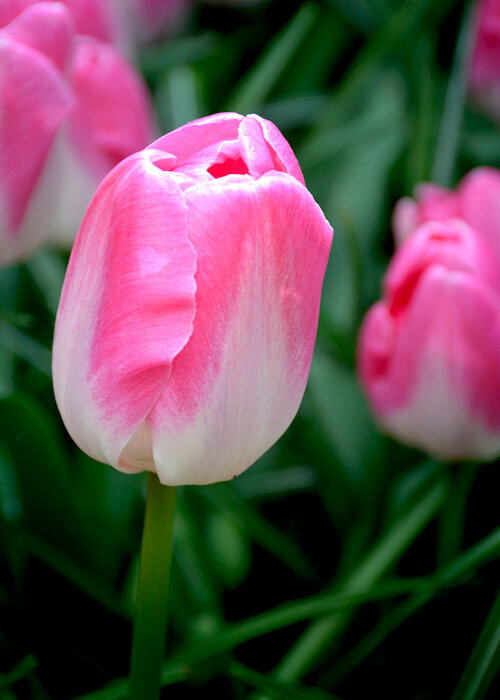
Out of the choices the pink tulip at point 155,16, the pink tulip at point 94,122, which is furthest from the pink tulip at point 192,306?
the pink tulip at point 155,16

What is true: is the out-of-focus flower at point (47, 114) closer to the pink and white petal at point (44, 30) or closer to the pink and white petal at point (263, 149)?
the pink and white petal at point (44, 30)

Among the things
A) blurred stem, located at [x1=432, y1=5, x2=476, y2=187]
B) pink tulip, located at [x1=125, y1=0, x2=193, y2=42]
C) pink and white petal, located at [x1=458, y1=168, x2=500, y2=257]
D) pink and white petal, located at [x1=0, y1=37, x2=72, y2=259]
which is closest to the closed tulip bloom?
pink and white petal, located at [x1=0, y1=37, x2=72, y2=259]

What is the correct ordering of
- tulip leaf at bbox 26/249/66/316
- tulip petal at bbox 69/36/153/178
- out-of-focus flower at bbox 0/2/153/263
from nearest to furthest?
1. out-of-focus flower at bbox 0/2/153/263
2. tulip petal at bbox 69/36/153/178
3. tulip leaf at bbox 26/249/66/316

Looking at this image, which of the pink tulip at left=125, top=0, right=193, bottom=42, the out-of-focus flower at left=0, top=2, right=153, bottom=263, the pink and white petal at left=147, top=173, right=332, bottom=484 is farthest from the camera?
the pink tulip at left=125, top=0, right=193, bottom=42

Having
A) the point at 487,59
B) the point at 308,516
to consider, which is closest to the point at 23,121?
the point at 308,516

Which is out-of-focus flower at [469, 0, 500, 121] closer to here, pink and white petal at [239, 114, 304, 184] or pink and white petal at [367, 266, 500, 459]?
pink and white petal at [367, 266, 500, 459]

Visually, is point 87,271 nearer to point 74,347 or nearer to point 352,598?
point 74,347

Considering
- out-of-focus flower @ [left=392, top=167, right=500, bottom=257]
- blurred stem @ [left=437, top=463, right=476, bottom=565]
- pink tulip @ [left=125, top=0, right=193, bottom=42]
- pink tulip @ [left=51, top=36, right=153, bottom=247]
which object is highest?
pink tulip @ [left=51, top=36, right=153, bottom=247]
